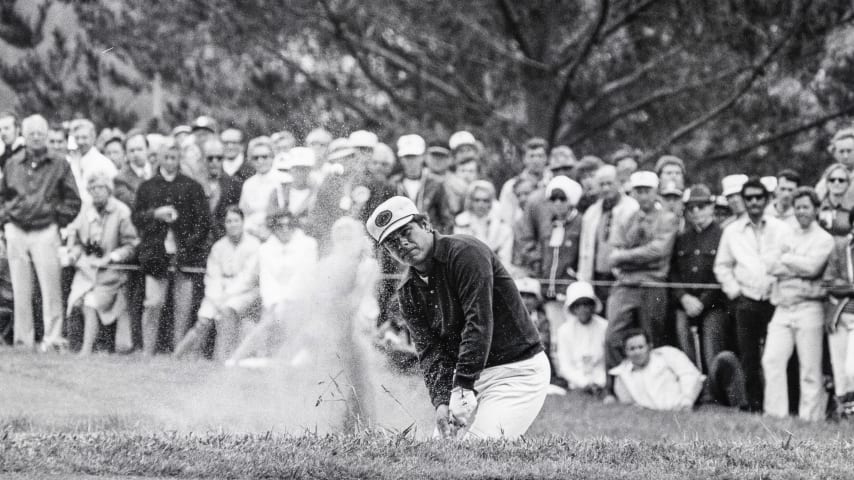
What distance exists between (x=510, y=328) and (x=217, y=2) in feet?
43.8

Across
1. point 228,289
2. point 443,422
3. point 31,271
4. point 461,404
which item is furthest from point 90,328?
point 461,404

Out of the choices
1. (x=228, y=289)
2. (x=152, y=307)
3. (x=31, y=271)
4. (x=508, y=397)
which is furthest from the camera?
(x=31, y=271)

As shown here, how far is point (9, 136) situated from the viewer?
14016mm

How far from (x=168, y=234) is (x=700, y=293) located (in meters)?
5.36

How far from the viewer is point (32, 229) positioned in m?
13.5

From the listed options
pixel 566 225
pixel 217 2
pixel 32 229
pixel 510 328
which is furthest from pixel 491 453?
pixel 217 2

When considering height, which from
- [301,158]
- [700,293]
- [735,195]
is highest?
[301,158]

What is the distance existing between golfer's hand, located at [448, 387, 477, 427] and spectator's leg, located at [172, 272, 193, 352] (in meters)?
5.93

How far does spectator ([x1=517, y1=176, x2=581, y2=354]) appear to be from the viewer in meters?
12.8

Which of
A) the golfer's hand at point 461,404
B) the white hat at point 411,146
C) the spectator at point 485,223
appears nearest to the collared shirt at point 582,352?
the spectator at point 485,223

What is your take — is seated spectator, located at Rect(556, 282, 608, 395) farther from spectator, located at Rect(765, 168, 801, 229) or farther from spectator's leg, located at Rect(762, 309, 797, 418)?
spectator, located at Rect(765, 168, 801, 229)

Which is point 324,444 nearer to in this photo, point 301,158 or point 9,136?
point 301,158

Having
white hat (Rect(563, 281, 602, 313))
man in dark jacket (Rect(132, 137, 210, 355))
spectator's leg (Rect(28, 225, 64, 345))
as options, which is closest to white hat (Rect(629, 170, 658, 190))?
white hat (Rect(563, 281, 602, 313))

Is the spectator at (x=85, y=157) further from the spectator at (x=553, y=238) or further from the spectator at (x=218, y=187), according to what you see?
the spectator at (x=553, y=238)
